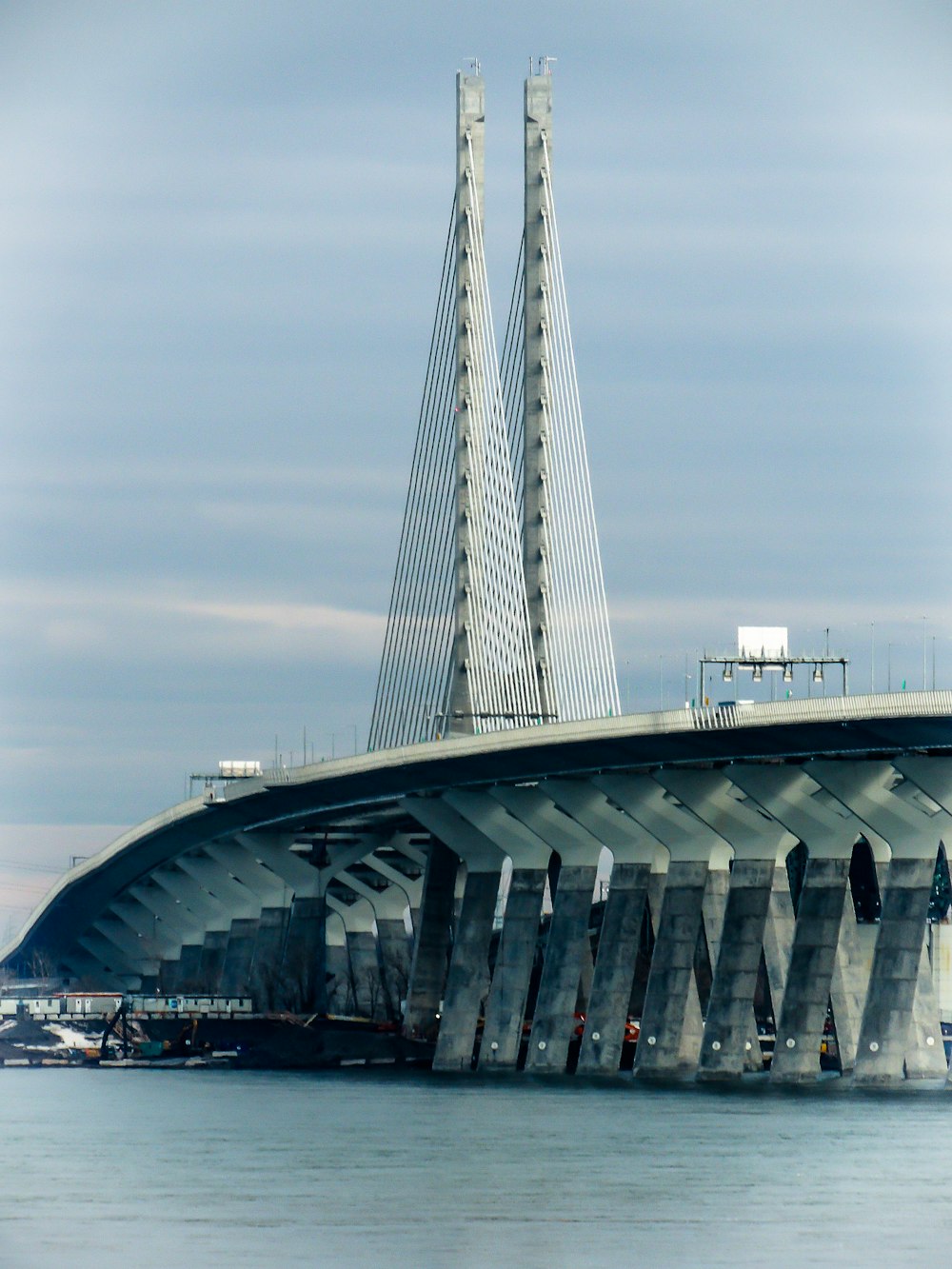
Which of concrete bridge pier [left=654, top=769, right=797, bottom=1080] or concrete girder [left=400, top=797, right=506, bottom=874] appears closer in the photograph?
concrete bridge pier [left=654, top=769, right=797, bottom=1080]

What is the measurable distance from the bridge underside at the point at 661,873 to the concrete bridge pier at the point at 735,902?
8 centimetres

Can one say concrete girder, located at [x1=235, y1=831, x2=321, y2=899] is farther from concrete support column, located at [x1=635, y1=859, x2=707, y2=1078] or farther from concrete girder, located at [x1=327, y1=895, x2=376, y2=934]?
concrete support column, located at [x1=635, y1=859, x2=707, y2=1078]

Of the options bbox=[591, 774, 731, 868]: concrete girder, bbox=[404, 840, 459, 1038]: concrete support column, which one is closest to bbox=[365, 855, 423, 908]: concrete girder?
bbox=[404, 840, 459, 1038]: concrete support column

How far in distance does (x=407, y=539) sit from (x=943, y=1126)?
40524mm

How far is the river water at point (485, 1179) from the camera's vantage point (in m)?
43.8

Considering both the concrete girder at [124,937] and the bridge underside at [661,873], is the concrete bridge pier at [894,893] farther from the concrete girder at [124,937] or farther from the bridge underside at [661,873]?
the concrete girder at [124,937]

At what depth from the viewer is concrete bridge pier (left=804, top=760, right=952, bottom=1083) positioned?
84312 millimetres

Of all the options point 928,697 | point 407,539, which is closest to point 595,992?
point 407,539

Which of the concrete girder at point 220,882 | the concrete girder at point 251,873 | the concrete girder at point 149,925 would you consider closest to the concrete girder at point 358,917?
the concrete girder at point 220,882

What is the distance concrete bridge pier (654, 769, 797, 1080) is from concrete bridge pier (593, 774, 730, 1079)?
1.98 meters

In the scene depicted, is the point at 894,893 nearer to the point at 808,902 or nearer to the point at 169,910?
the point at 808,902

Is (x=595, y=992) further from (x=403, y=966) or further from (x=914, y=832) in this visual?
(x=403, y=966)

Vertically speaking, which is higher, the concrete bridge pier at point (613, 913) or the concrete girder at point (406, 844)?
the concrete girder at point (406, 844)

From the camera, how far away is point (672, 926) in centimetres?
9588
